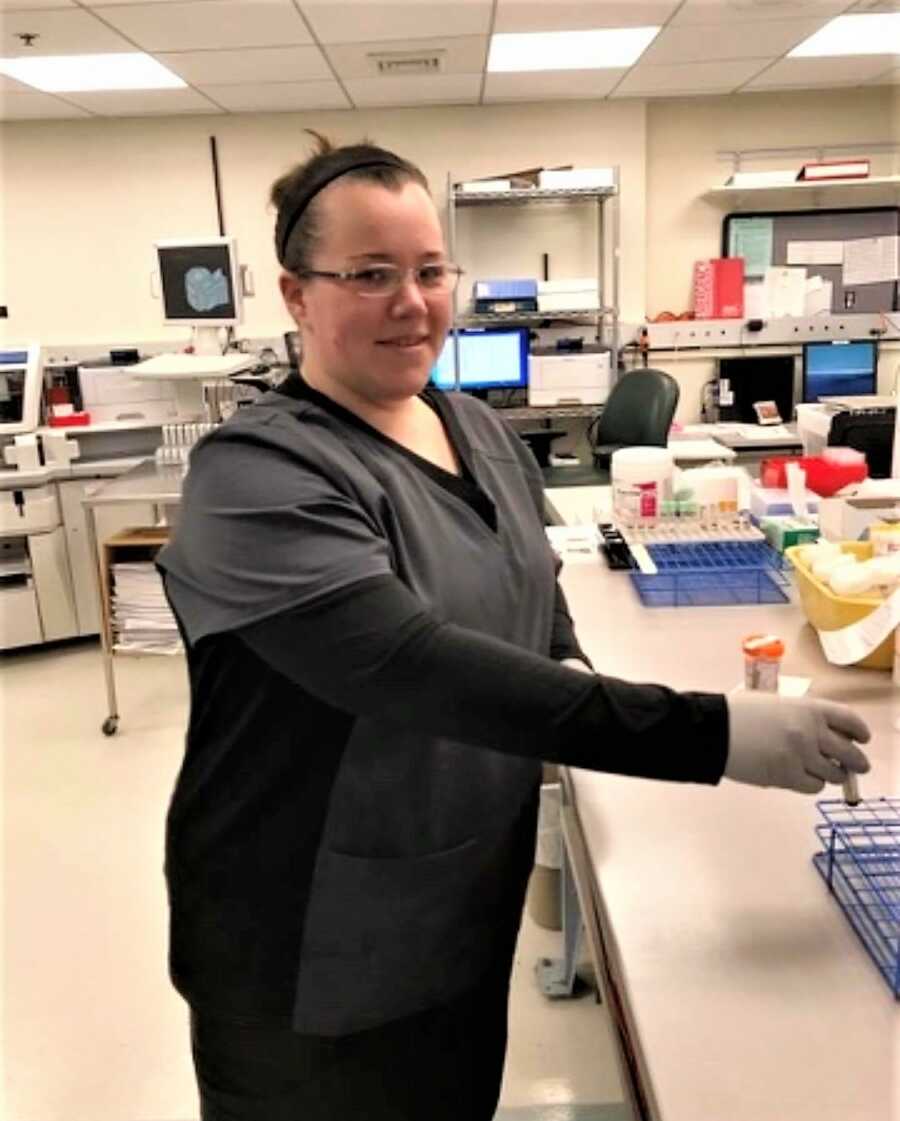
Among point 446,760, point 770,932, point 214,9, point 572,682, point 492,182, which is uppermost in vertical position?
point 214,9

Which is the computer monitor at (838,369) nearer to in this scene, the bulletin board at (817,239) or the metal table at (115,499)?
the bulletin board at (817,239)

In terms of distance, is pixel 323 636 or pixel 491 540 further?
pixel 491 540

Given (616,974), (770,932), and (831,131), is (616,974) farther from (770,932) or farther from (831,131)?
(831,131)

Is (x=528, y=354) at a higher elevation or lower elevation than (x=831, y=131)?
lower

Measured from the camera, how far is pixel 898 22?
3732mm

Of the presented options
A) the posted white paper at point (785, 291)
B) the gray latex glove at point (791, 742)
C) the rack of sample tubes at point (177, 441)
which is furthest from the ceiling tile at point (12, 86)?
the gray latex glove at point (791, 742)

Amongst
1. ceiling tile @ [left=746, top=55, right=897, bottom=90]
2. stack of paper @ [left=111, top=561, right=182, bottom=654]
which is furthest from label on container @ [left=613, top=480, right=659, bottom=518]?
ceiling tile @ [left=746, top=55, right=897, bottom=90]

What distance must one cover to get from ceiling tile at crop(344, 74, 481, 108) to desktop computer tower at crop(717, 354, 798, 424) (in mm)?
1890

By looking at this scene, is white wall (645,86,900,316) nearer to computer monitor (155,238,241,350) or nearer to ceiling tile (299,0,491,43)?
ceiling tile (299,0,491,43)

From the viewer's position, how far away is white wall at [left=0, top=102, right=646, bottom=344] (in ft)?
15.8

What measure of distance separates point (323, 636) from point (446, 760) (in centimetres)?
26

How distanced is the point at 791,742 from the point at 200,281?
10.8 ft

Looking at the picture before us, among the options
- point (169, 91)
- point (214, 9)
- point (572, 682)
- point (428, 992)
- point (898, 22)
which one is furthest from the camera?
point (169, 91)

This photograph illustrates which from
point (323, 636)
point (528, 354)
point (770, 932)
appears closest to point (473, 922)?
point (770, 932)
